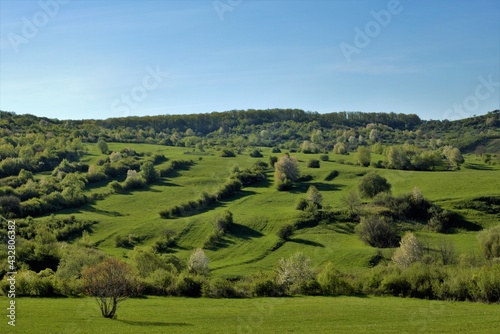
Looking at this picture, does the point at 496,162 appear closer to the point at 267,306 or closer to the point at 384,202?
the point at 384,202

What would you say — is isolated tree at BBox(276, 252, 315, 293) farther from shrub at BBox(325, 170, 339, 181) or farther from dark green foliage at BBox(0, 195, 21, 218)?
shrub at BBox(325, 170, 339, 181)

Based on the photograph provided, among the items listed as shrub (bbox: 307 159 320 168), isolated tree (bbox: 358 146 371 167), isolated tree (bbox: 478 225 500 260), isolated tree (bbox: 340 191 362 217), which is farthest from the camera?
isolated tree (bbox: 358 146 371 167)

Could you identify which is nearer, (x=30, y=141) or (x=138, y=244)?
(x=138, y=244)

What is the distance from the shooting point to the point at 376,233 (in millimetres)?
85625

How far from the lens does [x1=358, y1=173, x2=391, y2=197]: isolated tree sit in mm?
109375

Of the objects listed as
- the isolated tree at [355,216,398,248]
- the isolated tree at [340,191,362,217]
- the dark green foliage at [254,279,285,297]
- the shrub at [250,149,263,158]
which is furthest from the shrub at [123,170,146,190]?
the dark green foliage at [254,279,285,297]

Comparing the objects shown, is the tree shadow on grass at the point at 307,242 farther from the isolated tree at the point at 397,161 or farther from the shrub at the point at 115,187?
the isolated tree at the point at 397,161

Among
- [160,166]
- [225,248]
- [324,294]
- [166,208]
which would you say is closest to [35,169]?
[160,166]

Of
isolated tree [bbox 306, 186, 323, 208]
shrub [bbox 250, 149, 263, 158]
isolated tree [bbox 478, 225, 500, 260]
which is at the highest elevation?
shrub [bbox 250, 149, 263, 158]

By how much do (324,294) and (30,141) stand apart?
525 feet

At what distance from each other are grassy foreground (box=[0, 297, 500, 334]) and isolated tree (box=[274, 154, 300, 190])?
250ft

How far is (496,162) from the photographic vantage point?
6107 inches

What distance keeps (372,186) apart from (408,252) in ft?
126

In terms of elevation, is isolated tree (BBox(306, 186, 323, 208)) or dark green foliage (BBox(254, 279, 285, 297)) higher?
isolated tree (BBox(306, 186, 323, 208))
